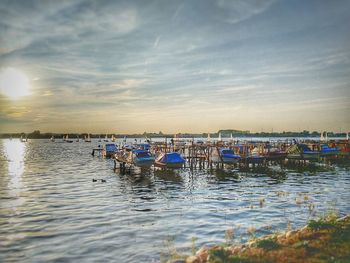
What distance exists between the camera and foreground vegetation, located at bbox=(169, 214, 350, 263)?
34.4ft

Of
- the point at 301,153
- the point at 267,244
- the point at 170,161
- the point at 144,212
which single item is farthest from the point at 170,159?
the point at 267,244

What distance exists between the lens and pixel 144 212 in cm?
2361

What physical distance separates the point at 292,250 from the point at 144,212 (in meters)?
14.1

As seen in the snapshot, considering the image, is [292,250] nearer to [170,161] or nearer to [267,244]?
[267,244]

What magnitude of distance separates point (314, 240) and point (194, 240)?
6.42 m

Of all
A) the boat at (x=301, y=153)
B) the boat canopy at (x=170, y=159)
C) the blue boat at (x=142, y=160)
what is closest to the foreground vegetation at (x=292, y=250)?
the boat canopy at (x=170, y=159)

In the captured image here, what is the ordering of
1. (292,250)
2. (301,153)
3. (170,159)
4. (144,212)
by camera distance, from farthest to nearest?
(301,153) → (170,159) → (144,212) → (292,250)

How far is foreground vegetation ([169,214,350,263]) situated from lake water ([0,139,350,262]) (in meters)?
3.74

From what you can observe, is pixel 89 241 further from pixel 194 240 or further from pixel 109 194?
pixel 109 194

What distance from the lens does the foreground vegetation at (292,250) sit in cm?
1049

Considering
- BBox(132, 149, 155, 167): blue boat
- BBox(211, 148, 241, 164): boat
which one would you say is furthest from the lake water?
BBox(211, 148, 241, 164): boat

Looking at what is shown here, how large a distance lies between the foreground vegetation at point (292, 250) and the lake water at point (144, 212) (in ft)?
12.3

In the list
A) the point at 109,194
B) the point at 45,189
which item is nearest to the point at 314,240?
the point at 109,194

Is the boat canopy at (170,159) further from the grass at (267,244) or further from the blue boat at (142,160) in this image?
the grass at (267,244)
